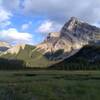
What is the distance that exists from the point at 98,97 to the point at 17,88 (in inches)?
389

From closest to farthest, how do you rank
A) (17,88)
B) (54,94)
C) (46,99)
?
(46,99)
(54,94)
(17,88)

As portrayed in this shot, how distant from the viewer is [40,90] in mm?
40531

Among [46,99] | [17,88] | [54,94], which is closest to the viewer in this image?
[46,99]

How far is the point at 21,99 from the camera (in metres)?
36.6

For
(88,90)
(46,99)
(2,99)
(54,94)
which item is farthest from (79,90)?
(2,99)

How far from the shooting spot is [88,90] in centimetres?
4259

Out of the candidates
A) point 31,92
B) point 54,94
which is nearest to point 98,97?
point 54,94

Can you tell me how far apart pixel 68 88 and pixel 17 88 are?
641 centimetres

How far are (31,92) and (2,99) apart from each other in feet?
11.9

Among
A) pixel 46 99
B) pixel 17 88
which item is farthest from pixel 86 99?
pixel 17 88

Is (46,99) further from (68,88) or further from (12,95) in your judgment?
(68,88)

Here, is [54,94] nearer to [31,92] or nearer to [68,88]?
[31,92]

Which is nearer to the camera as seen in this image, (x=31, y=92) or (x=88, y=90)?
(x=31, y=92)

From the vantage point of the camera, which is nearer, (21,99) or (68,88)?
(21,99)
